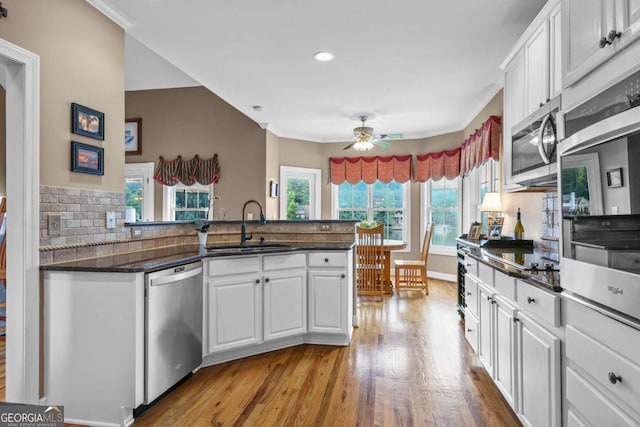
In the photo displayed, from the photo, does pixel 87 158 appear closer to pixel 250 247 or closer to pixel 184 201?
pixel 250 247

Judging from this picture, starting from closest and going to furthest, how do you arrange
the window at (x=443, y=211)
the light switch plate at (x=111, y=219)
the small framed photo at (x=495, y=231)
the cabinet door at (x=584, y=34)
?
the cabinet door at (x=584, y=34) → the light switch plate at (x=111, y=219) → the small framed photo at (x=495, y=231) → the window at (x=443, y=211)

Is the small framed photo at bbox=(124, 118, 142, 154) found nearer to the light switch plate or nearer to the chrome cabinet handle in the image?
the light switch plate

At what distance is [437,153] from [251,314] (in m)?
4.71

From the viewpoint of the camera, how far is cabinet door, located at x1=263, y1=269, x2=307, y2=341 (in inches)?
117

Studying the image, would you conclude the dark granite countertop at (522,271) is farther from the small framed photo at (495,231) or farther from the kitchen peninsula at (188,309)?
the kitchen peninsula at (188,309)

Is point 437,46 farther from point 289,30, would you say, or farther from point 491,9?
point 289,30

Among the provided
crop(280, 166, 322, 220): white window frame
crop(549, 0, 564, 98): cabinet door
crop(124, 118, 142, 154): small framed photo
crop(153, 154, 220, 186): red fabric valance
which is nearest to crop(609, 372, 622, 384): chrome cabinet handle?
crop(549, 0, 564, 98): cabinet door

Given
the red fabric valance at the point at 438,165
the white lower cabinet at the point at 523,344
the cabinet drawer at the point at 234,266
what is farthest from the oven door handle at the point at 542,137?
the red fabric valance at the point at 438,165

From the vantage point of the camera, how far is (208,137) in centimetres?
568

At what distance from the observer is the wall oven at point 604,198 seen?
39.4 inches

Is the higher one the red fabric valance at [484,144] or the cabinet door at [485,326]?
the red fabric valance at [484,144]

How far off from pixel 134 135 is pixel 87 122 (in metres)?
3.86

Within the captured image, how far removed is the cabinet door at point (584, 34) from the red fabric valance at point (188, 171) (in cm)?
493

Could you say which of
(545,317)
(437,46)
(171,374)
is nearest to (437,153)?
(437,46)
